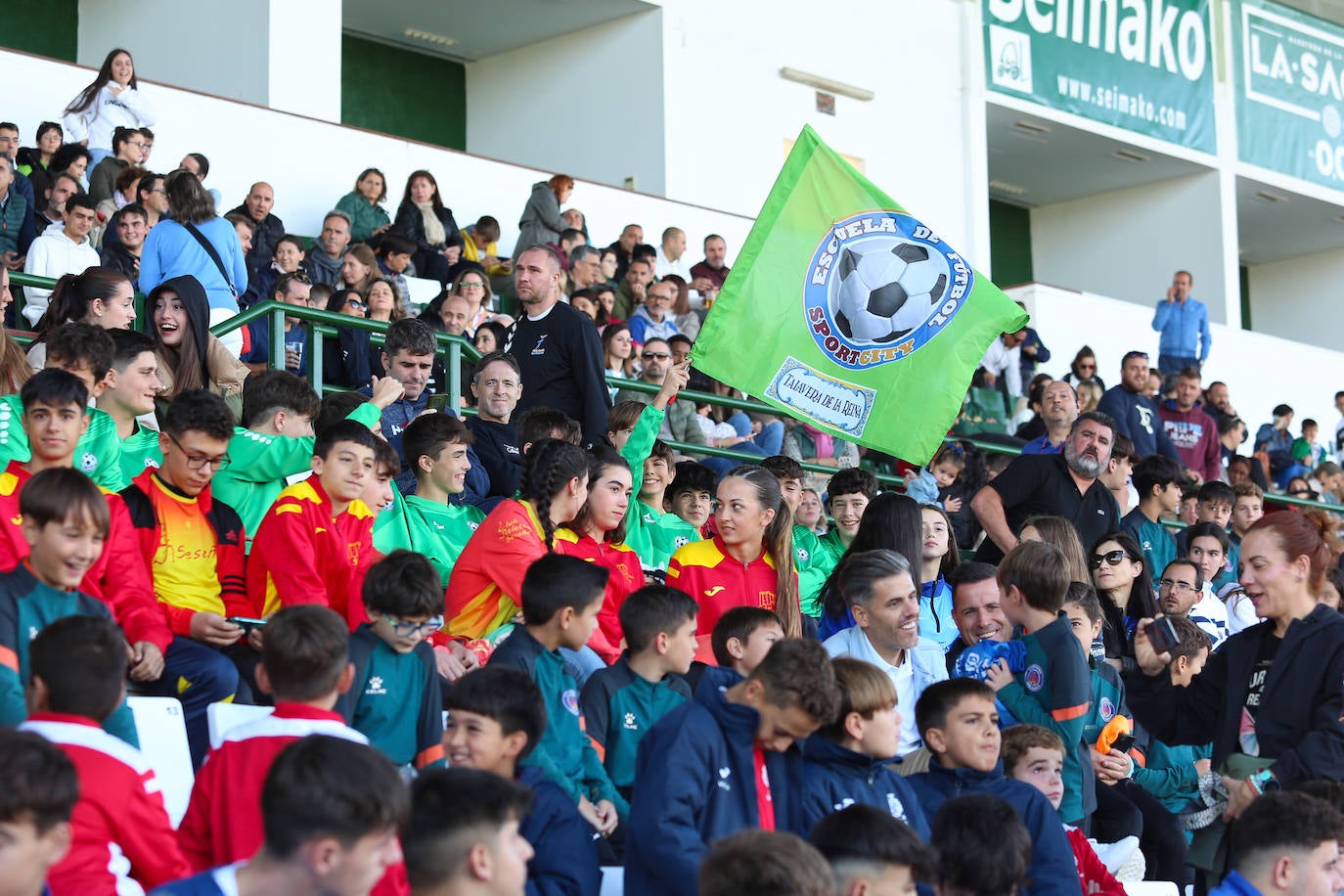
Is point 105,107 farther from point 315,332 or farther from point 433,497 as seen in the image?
point 433,497

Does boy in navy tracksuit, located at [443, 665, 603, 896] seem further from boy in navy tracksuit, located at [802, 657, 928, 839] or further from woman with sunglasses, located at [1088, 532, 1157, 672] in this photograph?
woman with sunglasses, located at [1088, 532, 1157, 672]

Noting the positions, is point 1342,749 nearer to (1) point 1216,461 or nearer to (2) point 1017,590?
(2) point 1017,590

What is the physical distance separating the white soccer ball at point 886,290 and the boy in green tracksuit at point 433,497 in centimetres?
197

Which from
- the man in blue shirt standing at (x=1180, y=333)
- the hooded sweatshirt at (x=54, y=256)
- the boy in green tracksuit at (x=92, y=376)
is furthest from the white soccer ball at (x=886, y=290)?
the man in blue shirt standing at (x=1180, y=333)

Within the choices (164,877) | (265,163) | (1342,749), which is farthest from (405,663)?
(265,163)

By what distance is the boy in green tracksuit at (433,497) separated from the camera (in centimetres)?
682

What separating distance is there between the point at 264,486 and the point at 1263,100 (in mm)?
20404

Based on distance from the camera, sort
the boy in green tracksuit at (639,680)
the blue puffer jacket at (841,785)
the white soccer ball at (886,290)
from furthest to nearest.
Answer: the white soccer ball at (886,290), the boy in green tracksuit at (639,680), the blue puffer jacket at (841,785)

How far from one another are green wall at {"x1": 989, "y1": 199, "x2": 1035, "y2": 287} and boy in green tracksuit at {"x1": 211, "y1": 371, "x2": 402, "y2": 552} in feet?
63.5

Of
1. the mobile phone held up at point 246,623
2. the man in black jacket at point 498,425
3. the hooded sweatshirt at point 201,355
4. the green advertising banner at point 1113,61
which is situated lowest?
the mobile phone held up at point 246,623

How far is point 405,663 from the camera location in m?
5.04

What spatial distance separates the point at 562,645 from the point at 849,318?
9.62 feet

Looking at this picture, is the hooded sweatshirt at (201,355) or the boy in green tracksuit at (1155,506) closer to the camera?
the hooded sweatshirt at (201,355)

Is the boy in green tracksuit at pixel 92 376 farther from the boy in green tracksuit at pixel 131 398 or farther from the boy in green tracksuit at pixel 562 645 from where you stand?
the boy in green tracksuit at pixel 562 645
